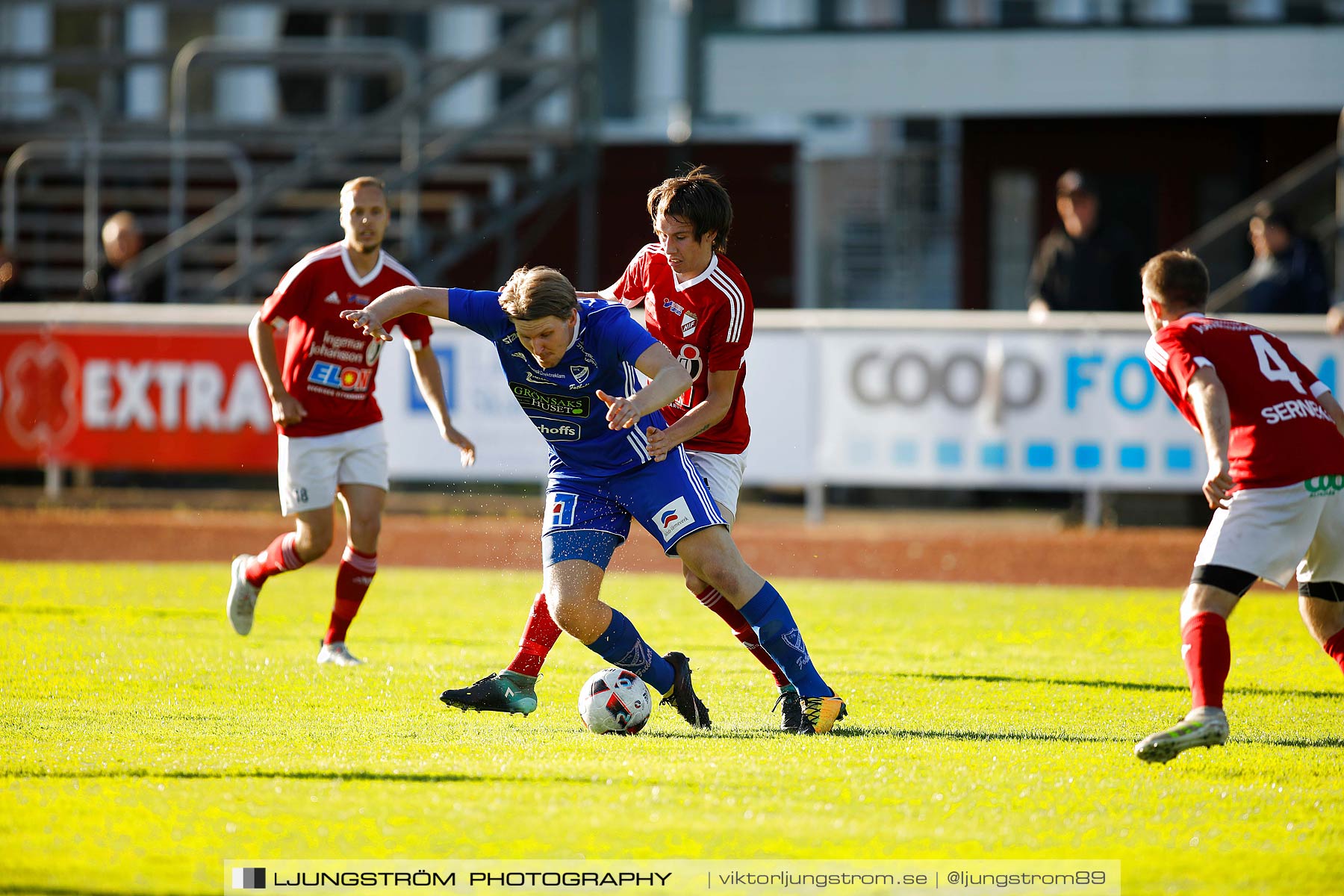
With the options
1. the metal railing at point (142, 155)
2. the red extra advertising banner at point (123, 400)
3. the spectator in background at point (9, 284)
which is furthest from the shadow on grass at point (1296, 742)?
the spectator in background at point (9, 284)

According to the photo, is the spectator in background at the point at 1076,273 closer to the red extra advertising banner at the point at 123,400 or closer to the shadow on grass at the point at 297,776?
the red extra advertising banner at the point at 123,400

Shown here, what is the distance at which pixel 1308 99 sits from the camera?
18141mm

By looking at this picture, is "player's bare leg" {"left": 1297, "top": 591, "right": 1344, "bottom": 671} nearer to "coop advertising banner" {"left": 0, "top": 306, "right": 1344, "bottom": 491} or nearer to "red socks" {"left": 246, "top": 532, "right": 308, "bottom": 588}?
"red socks" {"left": 246, "top": 532, "right": 308, "bottom": 588}

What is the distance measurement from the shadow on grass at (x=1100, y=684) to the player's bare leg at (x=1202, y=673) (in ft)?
5.21

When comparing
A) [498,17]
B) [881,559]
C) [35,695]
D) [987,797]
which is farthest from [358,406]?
[498,17]

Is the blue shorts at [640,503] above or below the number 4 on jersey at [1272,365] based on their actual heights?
below

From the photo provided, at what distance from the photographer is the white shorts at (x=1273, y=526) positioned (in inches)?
228

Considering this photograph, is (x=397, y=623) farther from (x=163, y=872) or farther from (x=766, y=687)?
(x=163, y=872)

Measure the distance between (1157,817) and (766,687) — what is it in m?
2.65

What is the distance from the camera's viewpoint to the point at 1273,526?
580cm

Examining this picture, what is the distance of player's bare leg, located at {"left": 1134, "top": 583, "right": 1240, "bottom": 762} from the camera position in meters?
5.42

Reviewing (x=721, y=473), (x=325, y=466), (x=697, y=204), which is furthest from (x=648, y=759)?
(x=325, y=466)

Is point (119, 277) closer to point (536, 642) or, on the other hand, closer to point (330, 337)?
point (330, 337)

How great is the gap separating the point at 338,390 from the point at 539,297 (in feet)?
8.41
